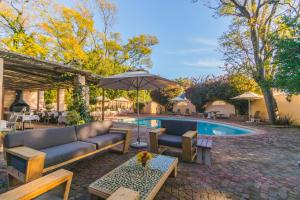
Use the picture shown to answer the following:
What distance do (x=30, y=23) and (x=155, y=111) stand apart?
1514 centimetres

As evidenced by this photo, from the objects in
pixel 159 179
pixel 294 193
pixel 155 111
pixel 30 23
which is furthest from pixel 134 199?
pixel 155 111

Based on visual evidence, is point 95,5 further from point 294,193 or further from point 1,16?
point 294,193

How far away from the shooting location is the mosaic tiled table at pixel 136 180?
1.95m

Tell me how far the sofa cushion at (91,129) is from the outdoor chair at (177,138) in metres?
1.51

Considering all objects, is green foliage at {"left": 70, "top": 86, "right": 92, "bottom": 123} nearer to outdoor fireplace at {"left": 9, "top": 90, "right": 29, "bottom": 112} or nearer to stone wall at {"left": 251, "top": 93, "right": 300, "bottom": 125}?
outdoor fireplace at {"left": 9, "top": 90, "right": 29, "bottom": 112}

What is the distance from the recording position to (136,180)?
87.9 inches

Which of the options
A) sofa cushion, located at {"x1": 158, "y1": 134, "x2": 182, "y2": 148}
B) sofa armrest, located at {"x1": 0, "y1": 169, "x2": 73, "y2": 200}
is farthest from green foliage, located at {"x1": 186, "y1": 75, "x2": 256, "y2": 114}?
sofa armrest, located at {"x1": 0, "y1": 169, "x2": 73, "y2": 200}

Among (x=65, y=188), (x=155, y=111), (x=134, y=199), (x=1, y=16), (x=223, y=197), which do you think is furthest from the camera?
(x=155, y=111)

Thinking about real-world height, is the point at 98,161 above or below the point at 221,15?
below

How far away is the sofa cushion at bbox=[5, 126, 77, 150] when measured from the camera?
9.09ft

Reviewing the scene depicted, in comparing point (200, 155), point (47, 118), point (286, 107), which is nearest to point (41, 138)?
point (200, 155)

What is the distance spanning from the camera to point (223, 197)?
2457 millimetres

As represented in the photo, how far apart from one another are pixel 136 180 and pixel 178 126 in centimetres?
274

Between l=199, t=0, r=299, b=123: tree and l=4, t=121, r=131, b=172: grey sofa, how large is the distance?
34.7 feet
